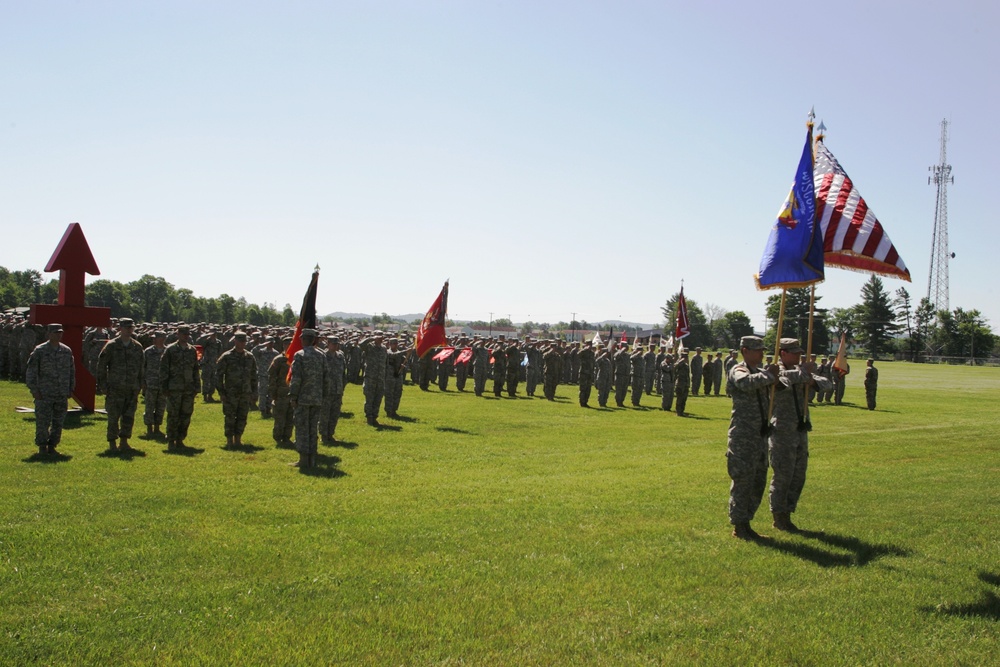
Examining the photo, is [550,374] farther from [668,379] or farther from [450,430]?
[450,430]

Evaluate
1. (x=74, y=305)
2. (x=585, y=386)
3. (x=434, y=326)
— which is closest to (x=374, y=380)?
(x=434, y=326)

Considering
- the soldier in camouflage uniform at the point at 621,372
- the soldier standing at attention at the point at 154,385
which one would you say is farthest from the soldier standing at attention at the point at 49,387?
the soldier in camouflage uniform at the point at 621,372

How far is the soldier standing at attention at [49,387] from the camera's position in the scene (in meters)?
11.3

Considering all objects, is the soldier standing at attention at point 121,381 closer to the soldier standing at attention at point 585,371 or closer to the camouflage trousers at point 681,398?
the soldier standing at attention at point 585,371

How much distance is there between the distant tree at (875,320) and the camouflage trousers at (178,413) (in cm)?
10233

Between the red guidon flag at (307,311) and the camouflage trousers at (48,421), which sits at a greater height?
the red guidon flag at (307,311)

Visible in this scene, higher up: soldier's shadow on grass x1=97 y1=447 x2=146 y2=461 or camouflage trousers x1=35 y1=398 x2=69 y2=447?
camouflage trousers x1=35 y1=398 x2=69 y2=447

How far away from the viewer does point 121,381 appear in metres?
12.4

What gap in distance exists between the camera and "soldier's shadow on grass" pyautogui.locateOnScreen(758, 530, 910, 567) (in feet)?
23.4

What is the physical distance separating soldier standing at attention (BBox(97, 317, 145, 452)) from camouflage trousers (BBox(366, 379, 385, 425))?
5565 mm

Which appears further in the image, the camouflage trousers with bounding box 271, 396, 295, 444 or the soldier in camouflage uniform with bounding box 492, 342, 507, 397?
the soldier in camouflage uniform with bounding box 492, 342, 507, 397

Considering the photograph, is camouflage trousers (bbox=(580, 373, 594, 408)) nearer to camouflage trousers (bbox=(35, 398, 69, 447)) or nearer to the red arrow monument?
the red arrow monument

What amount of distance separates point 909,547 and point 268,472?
27.0 feet

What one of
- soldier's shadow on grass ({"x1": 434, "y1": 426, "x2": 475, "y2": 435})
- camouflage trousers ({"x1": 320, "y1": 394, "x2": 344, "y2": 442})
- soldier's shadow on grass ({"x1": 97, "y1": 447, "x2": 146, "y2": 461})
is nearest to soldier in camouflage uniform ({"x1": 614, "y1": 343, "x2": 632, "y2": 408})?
soldier's shadow on grass ({"x1": 434, "y1": 426, "x2": 475, "y2": 435})
